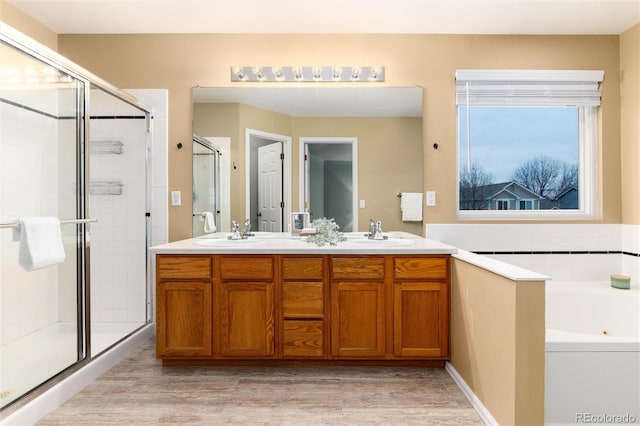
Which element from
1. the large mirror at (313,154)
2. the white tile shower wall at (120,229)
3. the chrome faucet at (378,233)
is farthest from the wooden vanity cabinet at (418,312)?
the white tile shower wall at (120,229)

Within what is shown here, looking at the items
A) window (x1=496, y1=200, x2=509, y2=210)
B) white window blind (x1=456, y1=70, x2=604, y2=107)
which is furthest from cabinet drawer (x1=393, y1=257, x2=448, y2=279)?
white window blind (x1=456, y1=70, x2=604, y2=107)

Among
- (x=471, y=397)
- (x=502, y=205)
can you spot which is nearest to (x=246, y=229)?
(x=471, y=397)

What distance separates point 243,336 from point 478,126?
94.0 inches

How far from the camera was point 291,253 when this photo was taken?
2367 mm

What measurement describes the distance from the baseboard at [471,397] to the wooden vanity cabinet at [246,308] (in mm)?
1083

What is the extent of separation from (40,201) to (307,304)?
5.82 feet

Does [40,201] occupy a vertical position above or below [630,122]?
below

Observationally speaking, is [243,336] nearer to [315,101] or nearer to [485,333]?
[485,333]

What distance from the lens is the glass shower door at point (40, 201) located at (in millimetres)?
2281

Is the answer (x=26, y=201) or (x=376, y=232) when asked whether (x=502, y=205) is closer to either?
(x=376, y=232)

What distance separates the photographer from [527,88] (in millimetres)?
2988

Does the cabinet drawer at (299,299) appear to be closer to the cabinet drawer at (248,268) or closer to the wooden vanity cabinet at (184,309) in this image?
the cabinet drawer at (248,268)

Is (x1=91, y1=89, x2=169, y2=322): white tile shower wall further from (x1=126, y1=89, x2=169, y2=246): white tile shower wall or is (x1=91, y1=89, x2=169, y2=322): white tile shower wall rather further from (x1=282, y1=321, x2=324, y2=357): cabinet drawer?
(x1=282, y1=321, x2=324, y2=357): cabinet drawer

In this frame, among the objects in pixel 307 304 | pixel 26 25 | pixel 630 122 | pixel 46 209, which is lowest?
pixel 307 304
